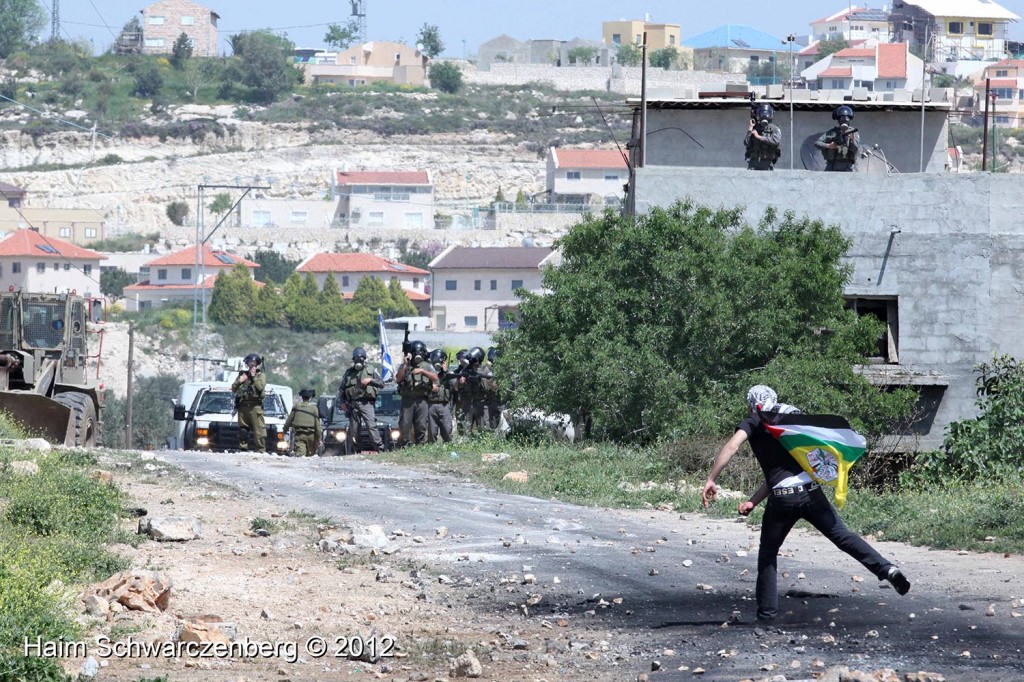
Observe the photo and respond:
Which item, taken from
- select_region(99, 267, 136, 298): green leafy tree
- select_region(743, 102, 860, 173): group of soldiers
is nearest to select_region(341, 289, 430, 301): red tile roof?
select_region(99, 267, 136, 298): green leafy tree

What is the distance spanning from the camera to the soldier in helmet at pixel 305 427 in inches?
953

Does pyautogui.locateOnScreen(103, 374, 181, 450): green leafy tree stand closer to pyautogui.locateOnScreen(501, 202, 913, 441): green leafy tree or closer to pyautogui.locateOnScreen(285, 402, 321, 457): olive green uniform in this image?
pyautogui.locateOnScreen(285, 402, 321, 457): olive green uniform

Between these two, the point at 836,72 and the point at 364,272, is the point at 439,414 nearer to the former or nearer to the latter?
the point at 364,272

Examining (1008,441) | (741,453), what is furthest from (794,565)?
(1008,441)

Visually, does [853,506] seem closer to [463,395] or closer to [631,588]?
[631,588]

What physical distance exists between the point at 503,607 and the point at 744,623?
173 centimetres

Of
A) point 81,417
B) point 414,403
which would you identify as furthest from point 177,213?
point 81,417

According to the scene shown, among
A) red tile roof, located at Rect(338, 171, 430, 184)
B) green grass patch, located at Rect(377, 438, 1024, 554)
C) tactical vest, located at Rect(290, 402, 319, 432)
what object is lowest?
tactical vest, located at Rect(290, 402, 319, 432)

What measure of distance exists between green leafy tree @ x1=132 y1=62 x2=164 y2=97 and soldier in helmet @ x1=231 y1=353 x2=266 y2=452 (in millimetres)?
158285

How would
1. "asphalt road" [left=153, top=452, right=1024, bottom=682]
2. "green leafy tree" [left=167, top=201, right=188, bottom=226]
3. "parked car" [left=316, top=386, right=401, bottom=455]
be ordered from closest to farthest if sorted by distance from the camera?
"asphalt road" [left=153, top=452, right=1024, bottom=682]
"parked car" [left=316, top=386, right=401, bottom=455]
"green leafy tree" [left=167, top=201, right=188, bottom=226]

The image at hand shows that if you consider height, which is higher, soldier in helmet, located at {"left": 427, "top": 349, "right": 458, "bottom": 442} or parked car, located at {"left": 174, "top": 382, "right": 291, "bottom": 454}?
soldier in helmet, located at {"left": 427, "top": 349, "right": 458, "bottom": 442}

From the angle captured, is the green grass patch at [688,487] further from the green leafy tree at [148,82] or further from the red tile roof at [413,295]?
the green leafy tree at [148,82]

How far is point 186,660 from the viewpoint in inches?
347

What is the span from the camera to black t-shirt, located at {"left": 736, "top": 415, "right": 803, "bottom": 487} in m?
9.46
